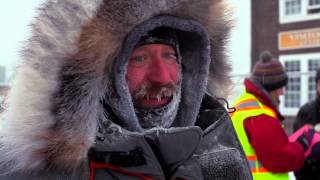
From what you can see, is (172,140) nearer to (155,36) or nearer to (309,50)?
(155,36)

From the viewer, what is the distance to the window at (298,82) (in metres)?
15.0

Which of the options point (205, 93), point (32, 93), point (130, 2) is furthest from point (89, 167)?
point (205, 93)

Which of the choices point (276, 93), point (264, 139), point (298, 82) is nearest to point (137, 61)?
point (264, 139)

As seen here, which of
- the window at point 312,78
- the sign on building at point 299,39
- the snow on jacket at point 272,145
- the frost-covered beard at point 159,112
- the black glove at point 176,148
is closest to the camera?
the black glove at point 176,148

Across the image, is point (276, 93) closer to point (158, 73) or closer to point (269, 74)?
point (269, 74)

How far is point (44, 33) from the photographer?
1.35m

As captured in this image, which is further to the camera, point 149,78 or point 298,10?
→ point 298,10

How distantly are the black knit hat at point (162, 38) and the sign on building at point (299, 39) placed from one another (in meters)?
14.4

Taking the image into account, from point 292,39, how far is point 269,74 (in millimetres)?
12910

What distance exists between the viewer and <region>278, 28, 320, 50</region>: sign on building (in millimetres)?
15121

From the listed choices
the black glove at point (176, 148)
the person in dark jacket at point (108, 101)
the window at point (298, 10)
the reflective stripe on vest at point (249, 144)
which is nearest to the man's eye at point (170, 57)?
the person in dark jacket at point (108, 101)

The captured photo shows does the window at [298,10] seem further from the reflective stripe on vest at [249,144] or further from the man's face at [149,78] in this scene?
the man's face at [149,78]

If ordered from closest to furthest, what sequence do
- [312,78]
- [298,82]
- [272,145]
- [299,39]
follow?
[272,145], [312,78], [298,82], [299,39]

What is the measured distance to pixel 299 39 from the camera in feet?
51.2
